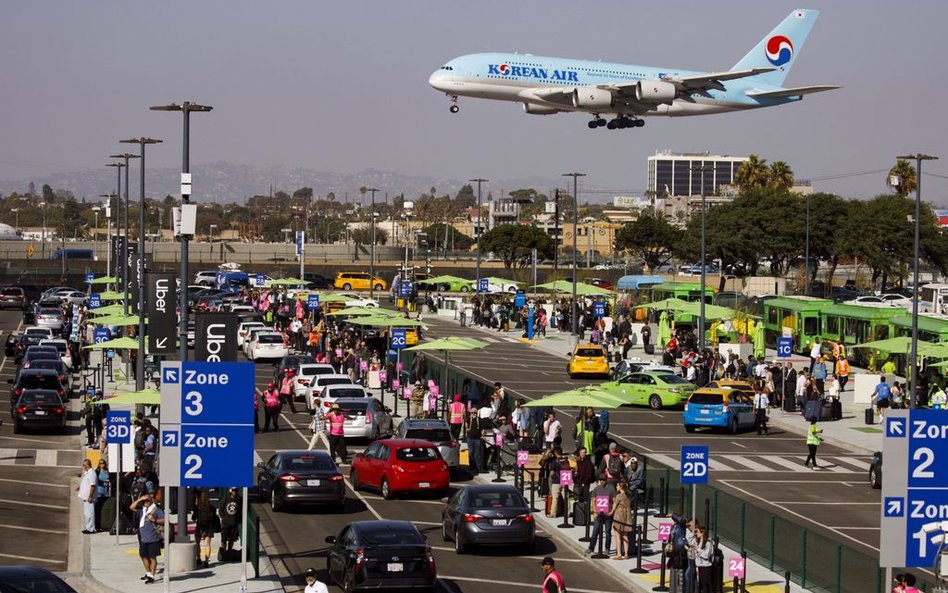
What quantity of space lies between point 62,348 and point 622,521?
1423 inches

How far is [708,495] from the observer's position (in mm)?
26422

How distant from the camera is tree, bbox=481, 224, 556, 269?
138000mm

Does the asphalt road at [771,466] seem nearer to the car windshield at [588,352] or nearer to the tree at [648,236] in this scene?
the car windshield at [588,352]

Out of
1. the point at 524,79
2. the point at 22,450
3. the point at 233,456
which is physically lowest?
the point at 22,450

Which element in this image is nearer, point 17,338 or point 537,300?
point 17,338

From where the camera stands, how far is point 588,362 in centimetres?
5412

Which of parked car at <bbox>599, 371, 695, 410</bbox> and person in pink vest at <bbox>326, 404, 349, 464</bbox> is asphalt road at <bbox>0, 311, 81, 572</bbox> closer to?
person in pink vest at <bbox>326, 404, 349, 464</bbox>

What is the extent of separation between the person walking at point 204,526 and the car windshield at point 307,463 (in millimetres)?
4113

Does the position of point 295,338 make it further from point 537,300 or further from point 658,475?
point 658,475

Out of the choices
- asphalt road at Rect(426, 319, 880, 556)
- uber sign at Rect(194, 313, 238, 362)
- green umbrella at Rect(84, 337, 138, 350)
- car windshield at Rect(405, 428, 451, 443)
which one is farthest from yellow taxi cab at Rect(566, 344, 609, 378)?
uber sign at Rect(194, 313, 238, 362)

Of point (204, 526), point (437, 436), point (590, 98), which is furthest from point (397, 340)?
point (590, 98)

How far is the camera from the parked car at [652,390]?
46531 mm

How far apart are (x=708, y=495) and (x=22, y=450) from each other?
1920 centimetres

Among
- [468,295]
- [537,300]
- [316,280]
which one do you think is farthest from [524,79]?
[316,280]
